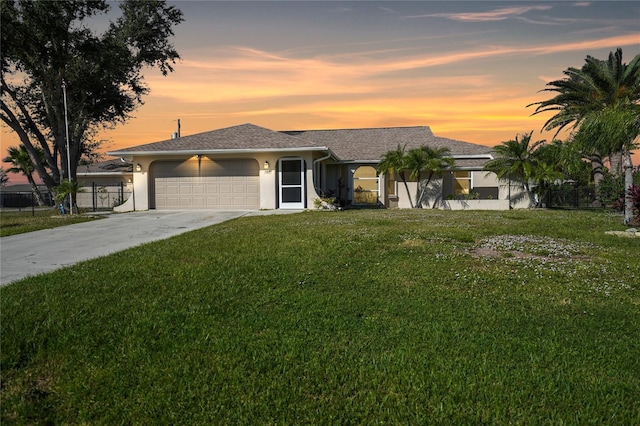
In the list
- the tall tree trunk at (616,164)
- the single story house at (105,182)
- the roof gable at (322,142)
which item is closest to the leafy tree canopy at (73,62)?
the single story house at (105,182)

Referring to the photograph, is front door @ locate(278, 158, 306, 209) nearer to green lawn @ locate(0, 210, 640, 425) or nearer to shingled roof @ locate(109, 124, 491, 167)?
shingled roof @ locate(109, 124, 491, 167)

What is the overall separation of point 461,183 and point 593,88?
350 inches

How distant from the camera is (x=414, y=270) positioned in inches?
319

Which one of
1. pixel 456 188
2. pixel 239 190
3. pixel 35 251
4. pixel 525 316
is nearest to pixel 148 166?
pixel 239 190

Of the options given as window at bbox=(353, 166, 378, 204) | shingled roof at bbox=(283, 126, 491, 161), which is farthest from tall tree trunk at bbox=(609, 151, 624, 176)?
window at bbox=(353, 166, 378, 204)

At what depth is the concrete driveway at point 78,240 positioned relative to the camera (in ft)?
30.2

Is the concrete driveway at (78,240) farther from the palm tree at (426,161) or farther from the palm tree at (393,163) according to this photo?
Answer: the palm tree at (426,161)

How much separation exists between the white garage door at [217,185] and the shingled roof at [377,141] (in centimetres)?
614

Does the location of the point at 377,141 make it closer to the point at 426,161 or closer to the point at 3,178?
the point at 426,161

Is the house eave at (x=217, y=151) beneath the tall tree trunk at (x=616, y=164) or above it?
above

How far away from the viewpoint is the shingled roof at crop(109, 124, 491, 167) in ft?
73.7

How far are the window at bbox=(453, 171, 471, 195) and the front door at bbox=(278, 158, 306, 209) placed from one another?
952 centimetres

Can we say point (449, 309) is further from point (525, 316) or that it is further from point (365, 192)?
point (365, 192)

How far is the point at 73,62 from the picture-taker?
91.3ft
